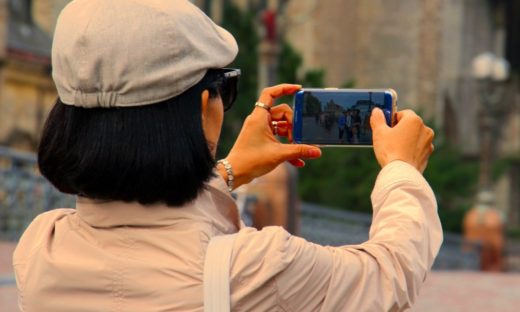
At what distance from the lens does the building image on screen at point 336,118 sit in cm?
334

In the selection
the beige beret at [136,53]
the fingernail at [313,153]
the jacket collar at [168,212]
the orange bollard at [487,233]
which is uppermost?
the beige beret at [136,53]

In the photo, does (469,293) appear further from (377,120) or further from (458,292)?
(377,120)

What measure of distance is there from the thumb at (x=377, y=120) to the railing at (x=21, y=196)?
61.3 ft

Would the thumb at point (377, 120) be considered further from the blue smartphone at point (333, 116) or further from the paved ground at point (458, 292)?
the paved ground at point (458, 292)

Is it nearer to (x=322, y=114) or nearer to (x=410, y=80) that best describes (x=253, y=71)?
(x=410, y=80)

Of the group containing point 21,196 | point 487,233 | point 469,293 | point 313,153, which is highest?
point 313,153

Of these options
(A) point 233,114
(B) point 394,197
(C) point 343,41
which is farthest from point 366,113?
(C) point 343,41

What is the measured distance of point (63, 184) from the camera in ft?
10.2

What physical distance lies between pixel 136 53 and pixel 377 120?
1.74 feet

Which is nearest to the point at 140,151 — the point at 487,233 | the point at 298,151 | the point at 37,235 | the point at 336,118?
the point at 37,235

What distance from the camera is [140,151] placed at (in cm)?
296

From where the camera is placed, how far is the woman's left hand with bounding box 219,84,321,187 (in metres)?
3.32

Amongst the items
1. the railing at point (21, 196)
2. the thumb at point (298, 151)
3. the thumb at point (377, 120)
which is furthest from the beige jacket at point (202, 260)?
the railing at point (21, 196)

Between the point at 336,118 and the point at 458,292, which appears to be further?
the point at 458,292
